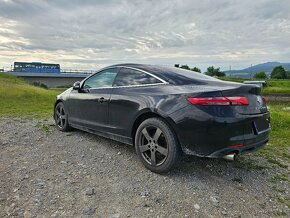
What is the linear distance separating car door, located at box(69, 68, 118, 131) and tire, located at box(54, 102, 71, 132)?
359mm

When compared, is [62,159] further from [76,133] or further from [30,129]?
[30,129]

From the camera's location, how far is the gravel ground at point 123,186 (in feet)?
8.49

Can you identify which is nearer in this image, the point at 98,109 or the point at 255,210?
the point at 255,210

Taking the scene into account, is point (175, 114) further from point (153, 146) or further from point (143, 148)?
point (143, 148)

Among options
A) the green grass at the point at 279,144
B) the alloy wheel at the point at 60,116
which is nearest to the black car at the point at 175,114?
the green grass at the point at 279,144

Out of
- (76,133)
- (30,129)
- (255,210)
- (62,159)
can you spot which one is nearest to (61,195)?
(62,159)

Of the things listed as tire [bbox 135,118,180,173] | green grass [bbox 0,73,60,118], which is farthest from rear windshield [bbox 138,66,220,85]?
green grass [bbox 0,73,60,118]

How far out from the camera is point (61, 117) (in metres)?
5.69

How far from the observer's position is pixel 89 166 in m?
3.68

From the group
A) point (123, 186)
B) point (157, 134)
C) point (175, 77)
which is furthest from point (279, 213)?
point (175, 77)

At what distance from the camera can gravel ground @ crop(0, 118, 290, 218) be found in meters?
2.59

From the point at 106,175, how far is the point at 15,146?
227cm

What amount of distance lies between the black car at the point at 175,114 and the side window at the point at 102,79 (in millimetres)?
25

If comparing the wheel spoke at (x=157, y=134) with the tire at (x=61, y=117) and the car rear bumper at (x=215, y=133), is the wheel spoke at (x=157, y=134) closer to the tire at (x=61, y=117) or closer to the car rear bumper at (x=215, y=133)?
the car rear bumper at (x=215, y=133)
